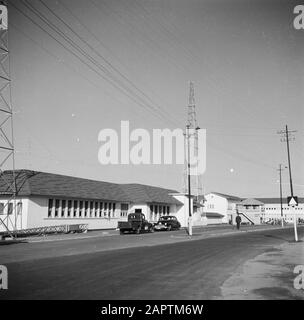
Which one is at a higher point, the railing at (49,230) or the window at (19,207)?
the window at (19,207)

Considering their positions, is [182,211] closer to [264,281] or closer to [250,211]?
[250,211]

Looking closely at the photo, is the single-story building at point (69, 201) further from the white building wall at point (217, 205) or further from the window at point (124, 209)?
the white building wall at point (217, 205)

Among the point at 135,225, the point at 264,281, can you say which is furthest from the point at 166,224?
the point at 264,281

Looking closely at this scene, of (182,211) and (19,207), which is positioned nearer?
(19,207)

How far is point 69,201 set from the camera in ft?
132

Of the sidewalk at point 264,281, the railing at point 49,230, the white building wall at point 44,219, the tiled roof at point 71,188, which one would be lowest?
the sidewalk at point 264,281

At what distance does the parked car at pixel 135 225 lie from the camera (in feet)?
125

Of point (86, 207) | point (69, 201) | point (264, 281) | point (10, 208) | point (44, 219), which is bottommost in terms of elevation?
point (264, 281)

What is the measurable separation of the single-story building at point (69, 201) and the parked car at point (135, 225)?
16.9 feet

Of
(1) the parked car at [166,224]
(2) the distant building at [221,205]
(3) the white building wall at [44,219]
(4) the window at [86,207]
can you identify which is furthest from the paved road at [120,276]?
(2) the distant building at [221,205]

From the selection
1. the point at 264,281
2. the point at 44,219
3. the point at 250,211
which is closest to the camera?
the point at 264,281

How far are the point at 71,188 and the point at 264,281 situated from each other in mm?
32112
